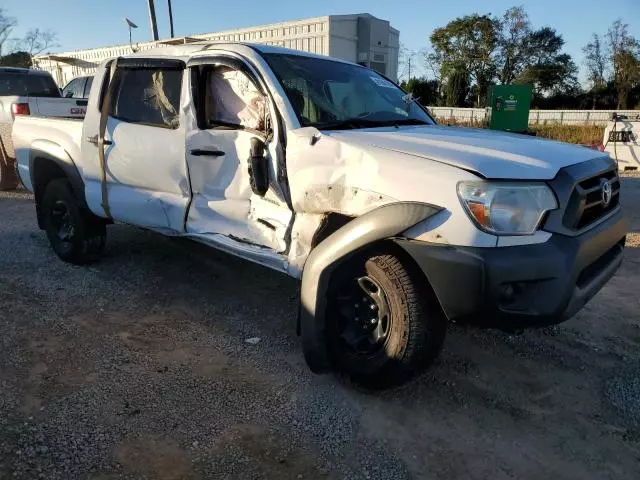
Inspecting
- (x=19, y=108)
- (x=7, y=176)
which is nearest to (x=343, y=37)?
(x=19, y=108)

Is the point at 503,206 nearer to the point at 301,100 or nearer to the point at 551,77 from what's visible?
the point at 301,100

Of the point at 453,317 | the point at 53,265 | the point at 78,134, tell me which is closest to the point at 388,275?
the point at 453,317

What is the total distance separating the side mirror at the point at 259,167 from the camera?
320cm

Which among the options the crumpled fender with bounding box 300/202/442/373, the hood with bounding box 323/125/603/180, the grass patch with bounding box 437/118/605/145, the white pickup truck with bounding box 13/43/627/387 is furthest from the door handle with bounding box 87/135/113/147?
the grass patch with bounding box 437/118/605/145

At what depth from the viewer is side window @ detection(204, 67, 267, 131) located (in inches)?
136

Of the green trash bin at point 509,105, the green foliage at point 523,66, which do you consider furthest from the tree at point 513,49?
the green trash bin at point 509,105

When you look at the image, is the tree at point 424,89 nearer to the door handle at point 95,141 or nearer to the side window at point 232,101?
the door handle at point 95,141

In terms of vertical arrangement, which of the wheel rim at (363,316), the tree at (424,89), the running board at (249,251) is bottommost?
the wheel rim at (363,316)

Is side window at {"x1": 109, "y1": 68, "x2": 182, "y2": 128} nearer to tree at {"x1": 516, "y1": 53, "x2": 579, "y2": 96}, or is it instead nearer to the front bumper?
the front bumper

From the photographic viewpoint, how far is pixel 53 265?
5027 millimetres

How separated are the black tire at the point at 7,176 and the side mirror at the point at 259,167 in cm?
767

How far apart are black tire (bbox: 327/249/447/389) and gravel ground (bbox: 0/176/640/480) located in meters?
0.20

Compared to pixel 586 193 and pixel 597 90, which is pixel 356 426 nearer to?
pixel 586 193

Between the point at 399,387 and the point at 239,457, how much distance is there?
3.26 feet
